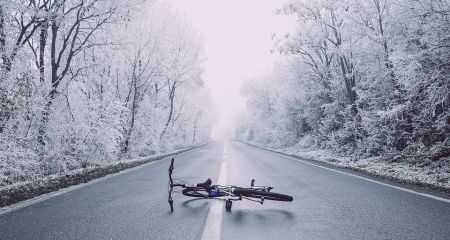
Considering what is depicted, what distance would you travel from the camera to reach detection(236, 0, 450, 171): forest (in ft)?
36.2

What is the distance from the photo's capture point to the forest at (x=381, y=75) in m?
11.0

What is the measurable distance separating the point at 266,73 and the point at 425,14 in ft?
130

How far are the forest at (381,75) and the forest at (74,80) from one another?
9680 millimetres

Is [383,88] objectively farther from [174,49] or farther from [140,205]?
[174,49]

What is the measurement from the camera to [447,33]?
10.3 meters

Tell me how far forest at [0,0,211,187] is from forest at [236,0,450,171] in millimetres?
9680

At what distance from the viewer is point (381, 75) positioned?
52.2ft

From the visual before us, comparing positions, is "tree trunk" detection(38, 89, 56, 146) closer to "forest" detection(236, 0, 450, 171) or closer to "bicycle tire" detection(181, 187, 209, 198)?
"bicycle tire" detection(181, 187, 209, 198)

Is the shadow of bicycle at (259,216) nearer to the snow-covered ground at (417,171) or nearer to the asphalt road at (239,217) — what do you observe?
the asphalt road at (239,217)

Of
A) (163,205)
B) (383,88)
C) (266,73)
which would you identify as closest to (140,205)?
(163,205)

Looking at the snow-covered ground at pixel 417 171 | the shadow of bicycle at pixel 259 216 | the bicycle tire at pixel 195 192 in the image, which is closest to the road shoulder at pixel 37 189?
the bicycle tire at pixel 195 192

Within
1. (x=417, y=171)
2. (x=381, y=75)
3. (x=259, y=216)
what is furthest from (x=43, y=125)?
(x=381, y=75)

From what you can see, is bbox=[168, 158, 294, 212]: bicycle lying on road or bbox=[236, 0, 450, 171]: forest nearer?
bbox=[168, 158, 294, 212]: bicycle lying on road

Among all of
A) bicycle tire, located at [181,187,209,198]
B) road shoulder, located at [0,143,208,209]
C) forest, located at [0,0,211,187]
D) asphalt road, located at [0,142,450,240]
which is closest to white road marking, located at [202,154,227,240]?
asphalt road, located at [0,142,450,240]
